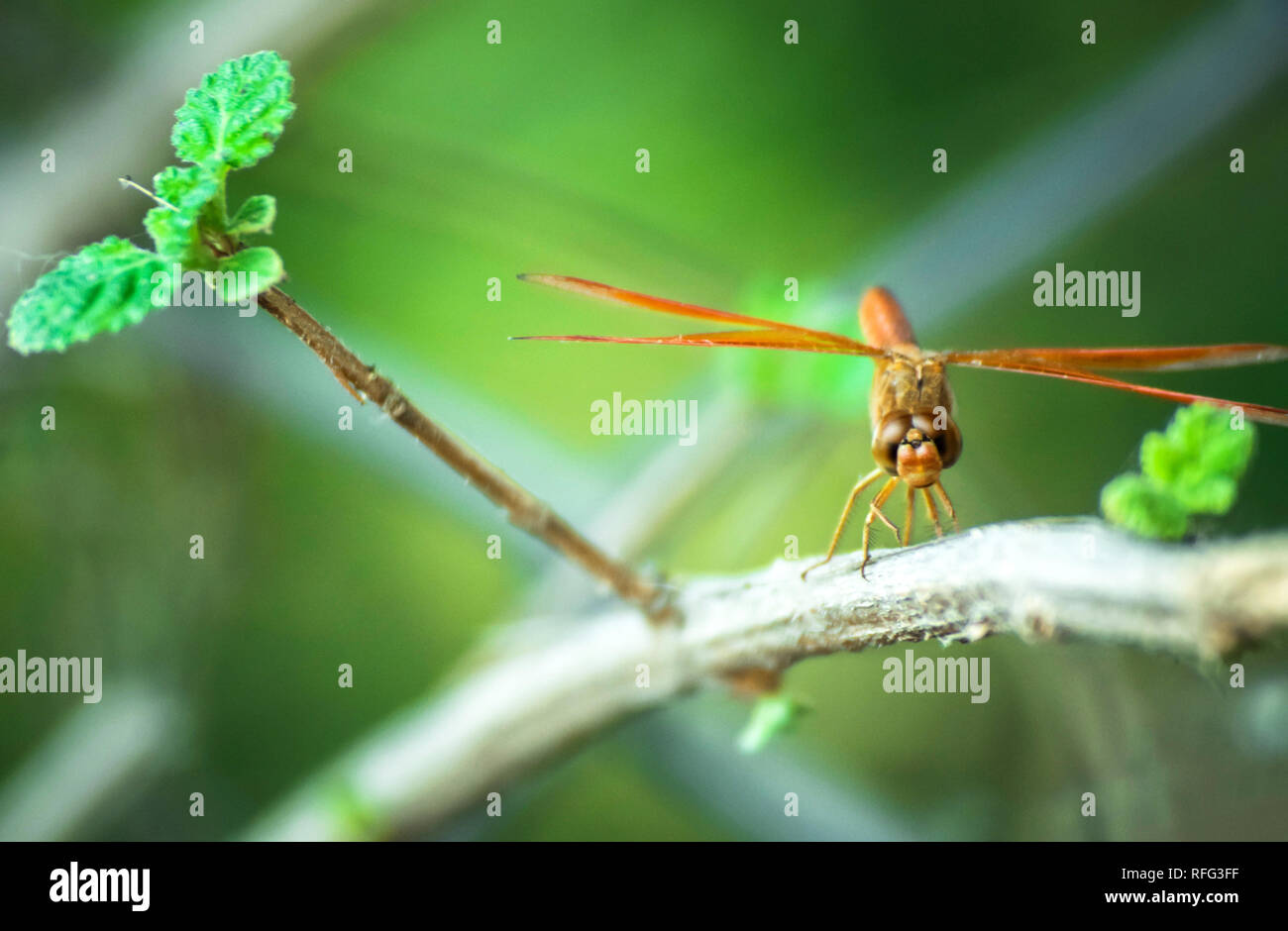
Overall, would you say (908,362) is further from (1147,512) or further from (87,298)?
(87,298)

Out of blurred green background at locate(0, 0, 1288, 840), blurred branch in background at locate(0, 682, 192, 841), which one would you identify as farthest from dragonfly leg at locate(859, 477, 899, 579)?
blurred branch in background at locate(0, 682, 192, 841)

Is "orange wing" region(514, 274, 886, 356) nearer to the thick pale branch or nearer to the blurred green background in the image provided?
the thick pale branch

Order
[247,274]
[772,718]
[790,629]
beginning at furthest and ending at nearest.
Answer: [772,718], [790,629], [247,274]

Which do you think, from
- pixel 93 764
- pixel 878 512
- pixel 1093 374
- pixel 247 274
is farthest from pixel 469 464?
pixel 93 764

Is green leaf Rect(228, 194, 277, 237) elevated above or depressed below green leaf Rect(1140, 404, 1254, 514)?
above

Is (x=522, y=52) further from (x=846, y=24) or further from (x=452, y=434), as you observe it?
(x=452, y=434)

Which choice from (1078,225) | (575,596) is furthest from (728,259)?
(575,596)
